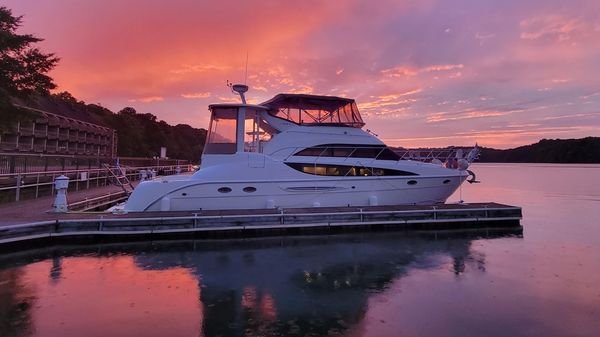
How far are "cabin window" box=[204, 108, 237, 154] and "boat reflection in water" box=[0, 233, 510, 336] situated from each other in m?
4.23

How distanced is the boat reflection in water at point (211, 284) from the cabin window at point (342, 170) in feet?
10.6

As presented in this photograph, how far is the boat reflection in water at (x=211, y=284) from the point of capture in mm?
5492

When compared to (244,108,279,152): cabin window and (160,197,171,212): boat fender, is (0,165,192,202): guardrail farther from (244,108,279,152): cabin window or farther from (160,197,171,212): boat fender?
(244,108,279,152): cabin window

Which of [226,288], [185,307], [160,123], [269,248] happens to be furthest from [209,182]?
[160,123]

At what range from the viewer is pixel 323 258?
31.0 ft

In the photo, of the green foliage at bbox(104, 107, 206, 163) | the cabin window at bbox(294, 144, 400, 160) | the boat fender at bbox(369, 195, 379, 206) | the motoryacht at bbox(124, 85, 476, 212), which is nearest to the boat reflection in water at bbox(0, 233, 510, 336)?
the motoryacht at bbox(124, 85, 476, 212)

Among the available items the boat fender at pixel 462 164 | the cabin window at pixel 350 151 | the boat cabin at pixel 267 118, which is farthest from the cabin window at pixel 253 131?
the boat fender at pixel 462 164

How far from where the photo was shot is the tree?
16.5m

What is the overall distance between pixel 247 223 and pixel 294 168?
2.99 meters

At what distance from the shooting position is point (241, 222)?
11.6 m

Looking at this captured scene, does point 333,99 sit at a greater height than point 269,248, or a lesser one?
greater

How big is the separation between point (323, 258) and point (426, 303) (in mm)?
3322

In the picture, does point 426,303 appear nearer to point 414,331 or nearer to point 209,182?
point 414,331

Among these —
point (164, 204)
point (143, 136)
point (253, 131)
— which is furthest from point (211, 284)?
point (143, 136)
